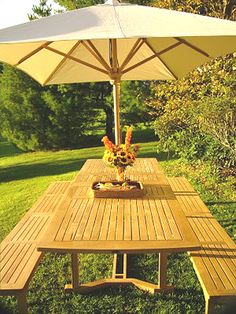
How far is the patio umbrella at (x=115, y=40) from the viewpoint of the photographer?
9.37 ft

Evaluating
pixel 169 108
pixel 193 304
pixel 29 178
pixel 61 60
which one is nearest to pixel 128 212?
pixel 193 304

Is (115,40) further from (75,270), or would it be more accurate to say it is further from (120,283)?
(120,283)

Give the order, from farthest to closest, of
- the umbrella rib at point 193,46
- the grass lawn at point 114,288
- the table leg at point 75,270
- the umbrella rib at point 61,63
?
the umbrella rib at point 61,63
the umbrella rib at point 193,46
the table leg at point 75,270
the grass lawn at point 114,288

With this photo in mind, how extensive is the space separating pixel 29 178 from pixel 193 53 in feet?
21.6

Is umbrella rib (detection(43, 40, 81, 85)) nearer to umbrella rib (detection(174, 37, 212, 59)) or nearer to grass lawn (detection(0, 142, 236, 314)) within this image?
umbrella rib (detection(174, 37, 212, 59))

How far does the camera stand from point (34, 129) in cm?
1611

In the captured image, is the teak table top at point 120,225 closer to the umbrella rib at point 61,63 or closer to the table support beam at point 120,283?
the table support beam at point 120,283

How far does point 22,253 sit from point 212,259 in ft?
6.32

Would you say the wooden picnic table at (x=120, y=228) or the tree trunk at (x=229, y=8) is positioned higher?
the tree trunk at (x=229, y=8)

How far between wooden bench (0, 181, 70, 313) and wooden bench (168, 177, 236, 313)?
1563mm

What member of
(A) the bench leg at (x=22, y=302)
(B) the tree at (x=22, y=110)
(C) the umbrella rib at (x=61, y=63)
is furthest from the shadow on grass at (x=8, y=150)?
(A) the bench leg at (x=22, y=302)

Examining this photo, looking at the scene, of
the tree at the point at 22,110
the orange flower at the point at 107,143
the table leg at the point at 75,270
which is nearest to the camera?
the table leg at the point at 75,270

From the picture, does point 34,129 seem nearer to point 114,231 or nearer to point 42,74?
point 42,74

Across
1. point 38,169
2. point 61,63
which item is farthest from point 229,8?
point 38,169
